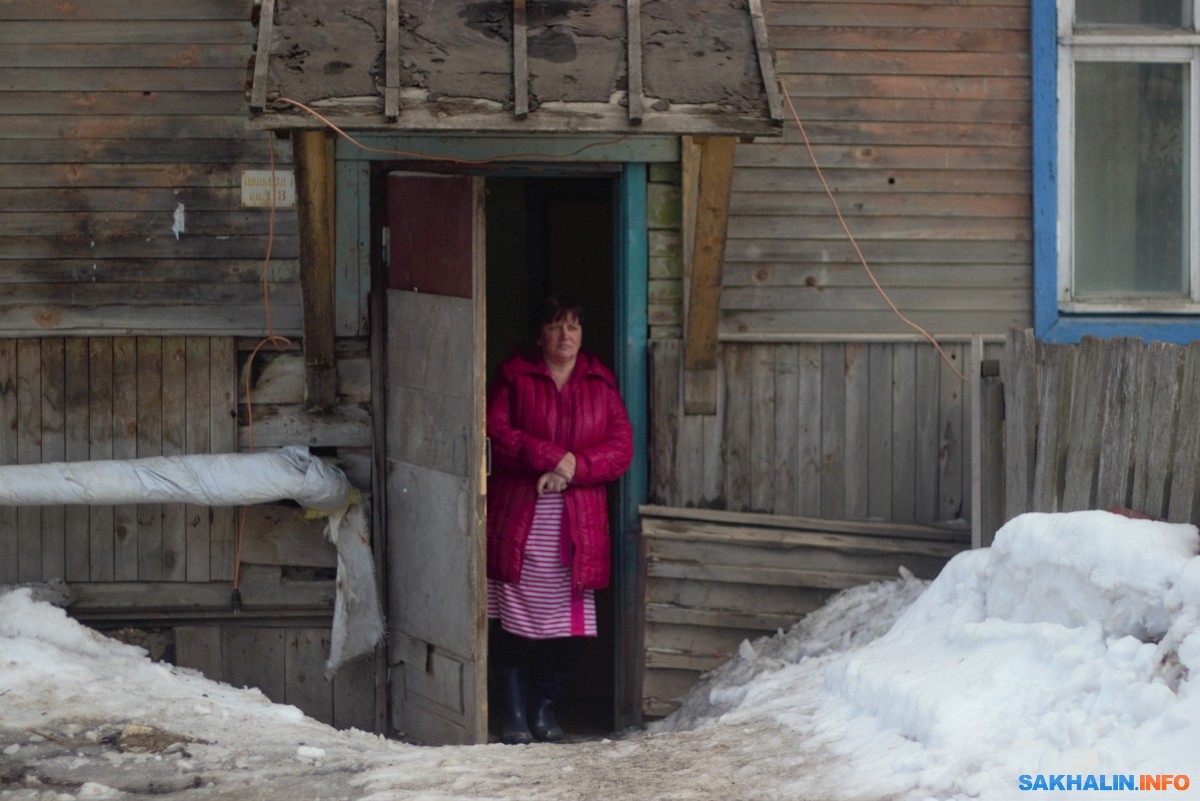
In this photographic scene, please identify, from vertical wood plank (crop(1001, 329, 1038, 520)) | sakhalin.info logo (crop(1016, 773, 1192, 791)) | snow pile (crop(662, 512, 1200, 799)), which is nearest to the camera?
sakhalin.info logo (crop(1016, 773, 1192, 791))

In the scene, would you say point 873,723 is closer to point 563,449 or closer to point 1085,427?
point 1085,427

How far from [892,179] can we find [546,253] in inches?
116

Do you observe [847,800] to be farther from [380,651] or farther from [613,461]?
[380,651]

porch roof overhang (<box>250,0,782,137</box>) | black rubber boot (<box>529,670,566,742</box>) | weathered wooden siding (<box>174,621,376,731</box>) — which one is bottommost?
black rubber boot (<box>529,670,566,742</box>)

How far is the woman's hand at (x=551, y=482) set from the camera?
6156 millimetres

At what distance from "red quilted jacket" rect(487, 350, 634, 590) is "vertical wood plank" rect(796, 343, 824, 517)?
0.87 meters

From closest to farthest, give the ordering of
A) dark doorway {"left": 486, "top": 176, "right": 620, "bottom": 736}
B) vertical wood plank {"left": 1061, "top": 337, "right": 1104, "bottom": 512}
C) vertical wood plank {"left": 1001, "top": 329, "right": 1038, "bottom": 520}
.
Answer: vertical wood plank {"left": 1061, "top": 337, "right": 1104, "bottom": 512}
vertical wood plank {"left": 1001, "top": 329, "right": 1038, "bottom": 520}
dark doorway {"left": 486, "top": 176, "right": 620, "bottom": 736}

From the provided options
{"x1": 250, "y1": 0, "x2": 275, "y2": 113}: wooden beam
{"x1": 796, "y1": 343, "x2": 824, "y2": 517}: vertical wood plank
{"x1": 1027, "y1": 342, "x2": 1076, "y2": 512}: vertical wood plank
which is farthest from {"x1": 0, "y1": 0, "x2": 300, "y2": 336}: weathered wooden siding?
{"x1": 1027, "y1": 342, "x2": 1076, "y2": 512}: vertical wood plank

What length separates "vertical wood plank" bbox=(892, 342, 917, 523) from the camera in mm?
6613

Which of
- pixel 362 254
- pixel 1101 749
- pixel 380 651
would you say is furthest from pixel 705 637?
pixel 1101 749

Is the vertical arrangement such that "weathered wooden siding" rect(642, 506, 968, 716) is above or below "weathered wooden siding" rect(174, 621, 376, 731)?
above

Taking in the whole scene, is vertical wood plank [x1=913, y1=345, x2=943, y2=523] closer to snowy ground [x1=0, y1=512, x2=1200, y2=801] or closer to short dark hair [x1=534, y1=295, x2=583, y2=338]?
snowy ground [x1=0, y1=512, x2=1200, y2=801]

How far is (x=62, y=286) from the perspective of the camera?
252 inches

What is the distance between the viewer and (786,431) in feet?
21.8
